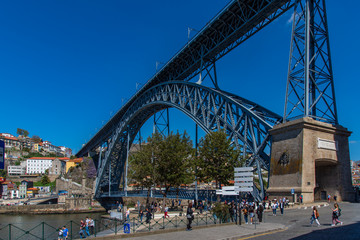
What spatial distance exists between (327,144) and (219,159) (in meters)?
9.40

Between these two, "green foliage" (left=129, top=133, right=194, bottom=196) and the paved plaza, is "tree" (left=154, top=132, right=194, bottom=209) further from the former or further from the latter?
the paved plaza

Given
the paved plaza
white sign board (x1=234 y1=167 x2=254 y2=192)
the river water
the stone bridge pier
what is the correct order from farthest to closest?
1. the river water
2. the stone bridge pier
3. white sign board (x1=234 y1=167 x2=254 y2=192)
4. the paved plaza

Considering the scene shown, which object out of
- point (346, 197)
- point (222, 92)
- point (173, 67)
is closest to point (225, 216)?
point (346, 197)

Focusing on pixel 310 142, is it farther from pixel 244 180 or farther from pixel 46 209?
pixel 46 209

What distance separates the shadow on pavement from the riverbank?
206ft

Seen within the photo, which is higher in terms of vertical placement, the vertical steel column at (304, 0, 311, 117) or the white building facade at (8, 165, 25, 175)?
the vertical steel column at (304, 0, 311, 117)

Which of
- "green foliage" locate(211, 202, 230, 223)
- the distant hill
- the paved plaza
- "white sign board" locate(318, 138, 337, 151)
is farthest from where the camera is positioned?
the distant hill

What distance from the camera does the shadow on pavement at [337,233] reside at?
44.0ft

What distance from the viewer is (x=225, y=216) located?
777 inches

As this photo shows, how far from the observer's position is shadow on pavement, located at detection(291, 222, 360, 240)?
13403 mm

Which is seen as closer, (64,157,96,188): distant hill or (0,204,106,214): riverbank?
(0,204,106,214): riverbank

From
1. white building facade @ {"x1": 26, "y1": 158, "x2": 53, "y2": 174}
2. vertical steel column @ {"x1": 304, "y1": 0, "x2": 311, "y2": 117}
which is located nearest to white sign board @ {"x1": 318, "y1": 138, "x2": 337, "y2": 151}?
vertical steel column @ {"x1": 304, "y1": 0, "x2": 311, "y2": 117}

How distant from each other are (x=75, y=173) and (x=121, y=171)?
115 ft

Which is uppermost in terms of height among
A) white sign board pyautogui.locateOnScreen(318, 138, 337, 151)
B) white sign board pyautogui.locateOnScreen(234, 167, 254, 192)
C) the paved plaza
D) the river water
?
white sign board pyautogui.locateOnScreen(318, 138, 337, 151)
